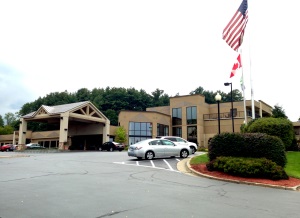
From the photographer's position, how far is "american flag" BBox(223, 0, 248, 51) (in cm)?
2169

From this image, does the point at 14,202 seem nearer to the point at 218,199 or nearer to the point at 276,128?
the point at 218,199

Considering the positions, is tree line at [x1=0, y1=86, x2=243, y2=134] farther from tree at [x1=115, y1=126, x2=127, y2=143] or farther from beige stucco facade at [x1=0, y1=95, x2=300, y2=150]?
tree at [x1=115, y1=126, x2=127, y2=143]

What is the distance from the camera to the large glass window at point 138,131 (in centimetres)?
5200

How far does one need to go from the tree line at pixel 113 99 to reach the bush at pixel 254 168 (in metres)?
72.1

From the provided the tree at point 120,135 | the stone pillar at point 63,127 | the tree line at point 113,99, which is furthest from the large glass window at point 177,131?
the tree line at point 113,99

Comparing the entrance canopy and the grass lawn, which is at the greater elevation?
the entrance canopy

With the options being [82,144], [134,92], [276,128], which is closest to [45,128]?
[134,92]

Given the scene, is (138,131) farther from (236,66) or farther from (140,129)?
(236,66)

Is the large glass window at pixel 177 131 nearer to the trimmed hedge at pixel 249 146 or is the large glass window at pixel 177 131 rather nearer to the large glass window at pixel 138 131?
the large glass window at pixel 138 131

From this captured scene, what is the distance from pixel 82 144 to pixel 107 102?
38.8m

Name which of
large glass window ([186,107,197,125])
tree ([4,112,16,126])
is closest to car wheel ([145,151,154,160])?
large glass window ([186,107,197,125])

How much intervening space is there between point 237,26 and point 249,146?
11.1 metres

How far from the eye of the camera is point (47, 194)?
7621 mm

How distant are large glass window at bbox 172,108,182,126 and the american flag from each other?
112ft
